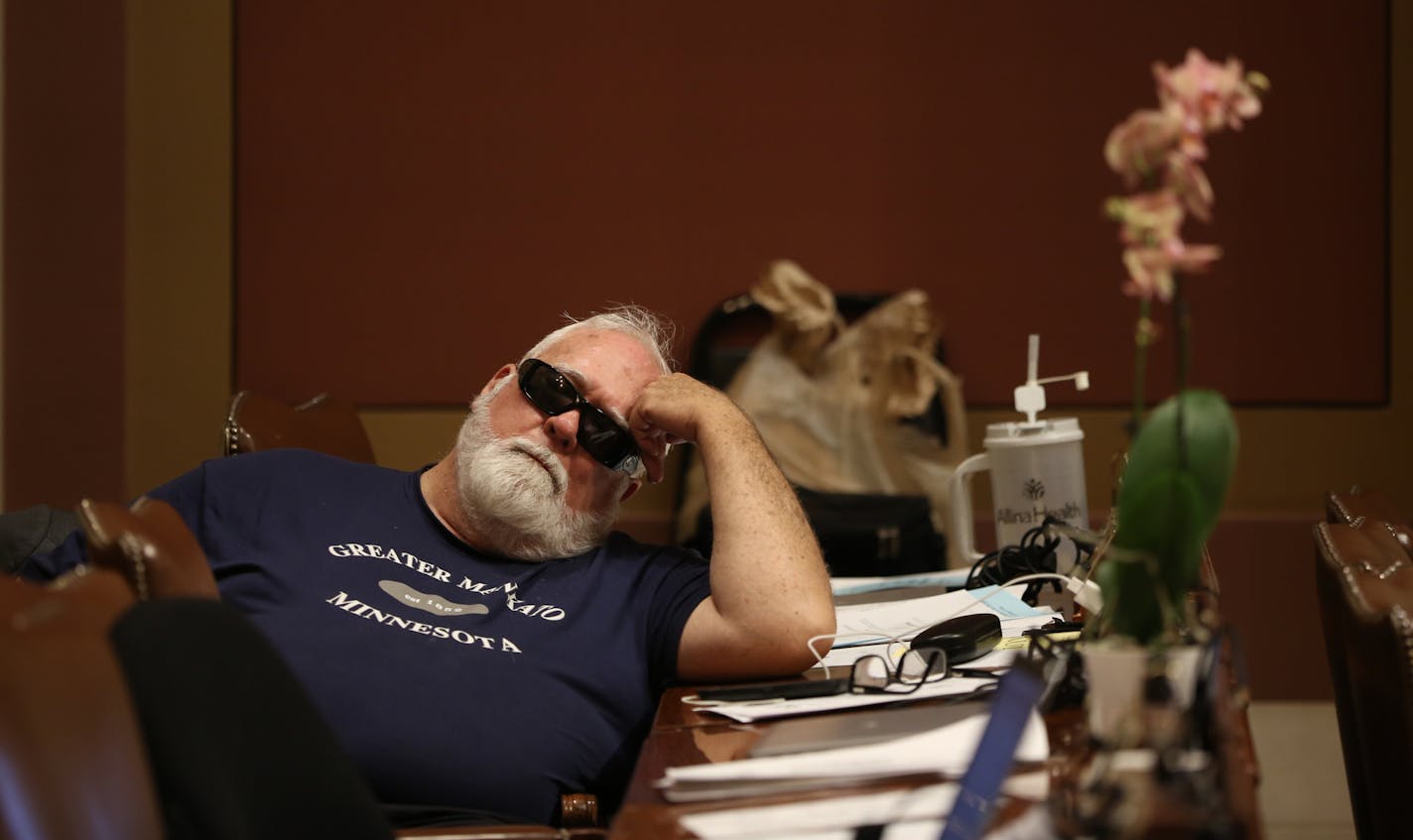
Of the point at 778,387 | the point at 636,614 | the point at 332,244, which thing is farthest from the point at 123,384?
the point at 636,614

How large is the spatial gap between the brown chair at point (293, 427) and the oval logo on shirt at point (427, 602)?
2.02 ft

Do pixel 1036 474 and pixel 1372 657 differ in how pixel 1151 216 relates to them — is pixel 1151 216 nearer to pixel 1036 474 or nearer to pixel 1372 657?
pixel 1372 657

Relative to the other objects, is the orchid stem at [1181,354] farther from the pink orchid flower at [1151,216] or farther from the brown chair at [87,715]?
the brown chair at [87,715]

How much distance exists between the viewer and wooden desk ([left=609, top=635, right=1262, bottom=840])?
824mm

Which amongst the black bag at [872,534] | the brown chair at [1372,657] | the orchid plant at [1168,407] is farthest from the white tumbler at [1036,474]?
the orchid plant at [1168,407]

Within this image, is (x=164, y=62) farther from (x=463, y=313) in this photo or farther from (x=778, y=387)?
(x=778, y=387)

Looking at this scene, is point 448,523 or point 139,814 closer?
point 139,814

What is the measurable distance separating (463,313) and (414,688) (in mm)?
2327

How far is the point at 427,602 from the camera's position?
1835mm

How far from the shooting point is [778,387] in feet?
12.0

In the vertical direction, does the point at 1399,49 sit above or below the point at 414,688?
above

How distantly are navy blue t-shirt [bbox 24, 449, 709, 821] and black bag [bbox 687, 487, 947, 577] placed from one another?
1.33 m

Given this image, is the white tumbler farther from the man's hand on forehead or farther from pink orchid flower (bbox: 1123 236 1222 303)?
pink orchid flower (bbox: 1123 236 1222 303)

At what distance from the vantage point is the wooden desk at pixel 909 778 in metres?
0.82
